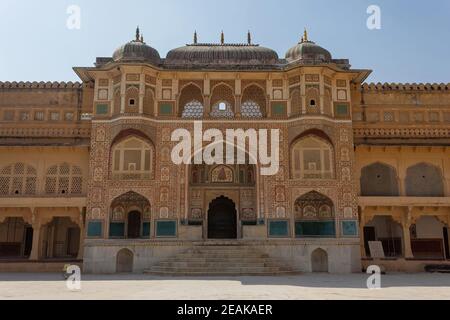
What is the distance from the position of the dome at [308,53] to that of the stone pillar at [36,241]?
13.3 m

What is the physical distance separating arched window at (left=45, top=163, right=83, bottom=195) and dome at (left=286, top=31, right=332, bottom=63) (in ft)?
35.8

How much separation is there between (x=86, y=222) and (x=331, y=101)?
11.5 m

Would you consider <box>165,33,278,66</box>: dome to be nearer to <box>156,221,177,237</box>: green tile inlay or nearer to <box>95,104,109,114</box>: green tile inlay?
<box>95,104,109,114</box>: green tile inlay

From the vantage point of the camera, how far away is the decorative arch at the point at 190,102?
20.6 metres

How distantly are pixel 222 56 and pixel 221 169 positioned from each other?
530 centimetres

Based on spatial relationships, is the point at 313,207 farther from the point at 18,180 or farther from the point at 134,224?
the point at 18,180

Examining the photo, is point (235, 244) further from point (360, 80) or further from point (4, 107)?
point (4, 107)

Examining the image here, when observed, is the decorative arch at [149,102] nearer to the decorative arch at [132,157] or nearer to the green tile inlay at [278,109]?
the decorative arch at [132,157]

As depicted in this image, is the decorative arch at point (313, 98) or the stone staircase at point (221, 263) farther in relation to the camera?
the decorative arch at point (313, 98)

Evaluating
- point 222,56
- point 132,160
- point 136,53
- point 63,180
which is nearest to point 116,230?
point 132,160

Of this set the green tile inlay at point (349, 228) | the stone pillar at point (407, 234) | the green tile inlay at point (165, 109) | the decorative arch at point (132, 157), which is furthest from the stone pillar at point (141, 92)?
the stone pillar at point (407, 234)

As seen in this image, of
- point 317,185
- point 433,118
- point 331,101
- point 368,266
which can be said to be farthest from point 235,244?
point 433,118

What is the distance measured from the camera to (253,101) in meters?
20.9

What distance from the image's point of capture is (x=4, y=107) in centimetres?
2145
